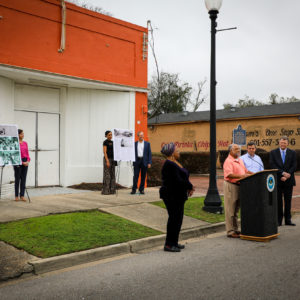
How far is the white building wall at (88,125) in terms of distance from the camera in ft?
40.2

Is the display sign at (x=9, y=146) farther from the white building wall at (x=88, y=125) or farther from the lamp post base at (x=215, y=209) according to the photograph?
the lamp post base at (x=215, y=209)

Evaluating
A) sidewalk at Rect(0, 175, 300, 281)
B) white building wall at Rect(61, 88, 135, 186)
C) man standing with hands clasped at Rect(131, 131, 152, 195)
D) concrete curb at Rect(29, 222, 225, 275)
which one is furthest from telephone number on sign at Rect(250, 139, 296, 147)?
concrete curb at Rect(29, 222, 225, 275)

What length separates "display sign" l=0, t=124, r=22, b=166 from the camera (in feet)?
29.0

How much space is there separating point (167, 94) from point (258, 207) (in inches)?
1939

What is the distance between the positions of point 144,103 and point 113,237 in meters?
7.61

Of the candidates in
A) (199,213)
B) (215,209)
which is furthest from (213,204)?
(199,213)

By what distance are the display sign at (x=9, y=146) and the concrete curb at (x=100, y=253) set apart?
3.96 m

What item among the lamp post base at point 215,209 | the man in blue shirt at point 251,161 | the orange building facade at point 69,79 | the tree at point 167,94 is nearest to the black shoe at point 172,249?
the man in blue shirt at point 251,161

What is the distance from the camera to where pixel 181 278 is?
4.82 metres

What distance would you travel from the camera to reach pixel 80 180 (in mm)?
12578

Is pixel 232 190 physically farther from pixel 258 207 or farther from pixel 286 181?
pixel 286 181

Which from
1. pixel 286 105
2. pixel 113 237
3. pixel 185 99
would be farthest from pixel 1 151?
pixel 185 99

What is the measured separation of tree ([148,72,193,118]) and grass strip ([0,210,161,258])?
46.6 metres

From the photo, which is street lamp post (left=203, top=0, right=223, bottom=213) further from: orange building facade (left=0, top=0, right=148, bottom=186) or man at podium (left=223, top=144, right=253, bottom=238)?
orange building facade (left=0, top=0, right=148, bottom=186)
